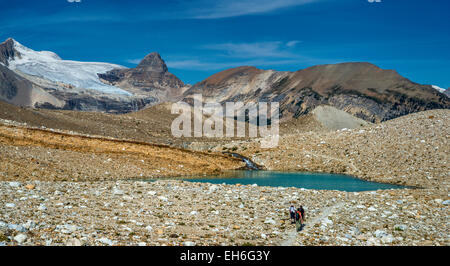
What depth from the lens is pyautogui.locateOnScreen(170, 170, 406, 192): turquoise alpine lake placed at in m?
30.2

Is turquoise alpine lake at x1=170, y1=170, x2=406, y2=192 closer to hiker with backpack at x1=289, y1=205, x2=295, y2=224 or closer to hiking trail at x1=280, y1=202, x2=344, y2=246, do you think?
hiking trail at x1=280, y1=202, x2=344, y2=246

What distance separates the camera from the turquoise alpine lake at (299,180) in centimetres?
3024

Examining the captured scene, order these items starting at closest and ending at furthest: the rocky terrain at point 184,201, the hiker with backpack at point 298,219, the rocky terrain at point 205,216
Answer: the rocky terrain at point 205,216, the rocky terrain at point 184,201, the hiker with backpack at point 298,219

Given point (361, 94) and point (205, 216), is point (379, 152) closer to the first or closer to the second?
point (205, 216)

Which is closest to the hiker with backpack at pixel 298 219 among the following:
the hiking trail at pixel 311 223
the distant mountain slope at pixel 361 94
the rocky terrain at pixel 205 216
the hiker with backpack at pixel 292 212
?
the hiking trail at pixel 311 223

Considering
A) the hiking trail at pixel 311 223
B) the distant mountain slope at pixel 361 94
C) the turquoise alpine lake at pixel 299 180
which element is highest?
the distant mountain slope at pixel 361 94

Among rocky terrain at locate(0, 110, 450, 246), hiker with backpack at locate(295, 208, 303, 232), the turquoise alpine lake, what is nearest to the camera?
rocky terrain at locate(0, 110, 450, 246)

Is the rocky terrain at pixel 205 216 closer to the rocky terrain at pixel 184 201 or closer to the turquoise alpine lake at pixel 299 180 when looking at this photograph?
the rocky terrain at pixel 184 201

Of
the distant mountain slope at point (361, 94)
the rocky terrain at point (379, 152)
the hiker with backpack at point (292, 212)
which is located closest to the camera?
the hiker with backpack at point (292, 212)

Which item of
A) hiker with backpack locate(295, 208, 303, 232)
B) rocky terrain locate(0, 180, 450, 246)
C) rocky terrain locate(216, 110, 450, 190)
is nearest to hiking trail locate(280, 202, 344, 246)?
rocky terrain locate(0, 180, 450, 246)

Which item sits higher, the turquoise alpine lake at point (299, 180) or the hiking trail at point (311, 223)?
the hiking trail at point (311, 223)

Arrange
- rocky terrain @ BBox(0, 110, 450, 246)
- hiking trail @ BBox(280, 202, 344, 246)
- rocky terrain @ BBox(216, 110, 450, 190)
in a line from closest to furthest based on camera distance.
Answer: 1. rocky terrain @ BBox(0, 110, 450, 246)
2. hiking trail @ BBox(280, 202, 344, 246)
3. rocky terrain @ BBox(216, 110, 450, 190)
